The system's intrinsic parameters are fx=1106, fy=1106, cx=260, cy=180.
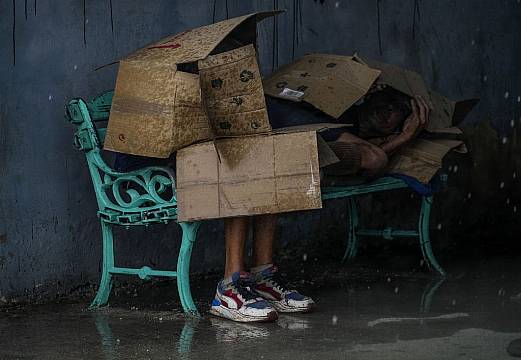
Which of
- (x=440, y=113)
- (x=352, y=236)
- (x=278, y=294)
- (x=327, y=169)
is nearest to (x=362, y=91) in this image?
(x=327, y=169)

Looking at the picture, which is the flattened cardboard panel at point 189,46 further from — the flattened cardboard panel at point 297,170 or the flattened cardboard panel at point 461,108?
the flattened cardboard panel at point 461,108

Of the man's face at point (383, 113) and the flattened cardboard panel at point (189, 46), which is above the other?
the flattened cardboard panel at point (189, 46)

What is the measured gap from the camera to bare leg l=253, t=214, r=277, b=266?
→ 5250 millimetres

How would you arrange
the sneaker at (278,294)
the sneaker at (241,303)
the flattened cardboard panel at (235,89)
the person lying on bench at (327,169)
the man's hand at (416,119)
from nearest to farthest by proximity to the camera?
1. the flattened cardboard panel at (235,89)
2. the sneaker at (241,303)
3. the person lying on bench at (327,169)
4. the sneaker at (278,294)
5. the man's hand at (416,119)

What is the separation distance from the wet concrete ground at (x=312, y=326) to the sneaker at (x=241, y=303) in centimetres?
5

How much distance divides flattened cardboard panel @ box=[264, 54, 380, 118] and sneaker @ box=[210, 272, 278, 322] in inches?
37.8

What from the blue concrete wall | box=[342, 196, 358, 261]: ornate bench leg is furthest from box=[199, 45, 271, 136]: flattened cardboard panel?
box=[342, 196, 358, 261]: ornate bench leg

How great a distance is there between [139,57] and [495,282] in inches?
95.2

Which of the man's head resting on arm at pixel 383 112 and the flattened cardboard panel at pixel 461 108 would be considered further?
the flattened cardboard panel at pixel 461 108

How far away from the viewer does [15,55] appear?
522 cm

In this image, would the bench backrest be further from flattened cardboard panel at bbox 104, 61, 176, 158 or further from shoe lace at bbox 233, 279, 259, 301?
shoe lace at bbox 233, 279, 259, 301

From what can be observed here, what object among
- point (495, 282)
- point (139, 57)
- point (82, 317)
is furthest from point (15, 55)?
point (495, 282)

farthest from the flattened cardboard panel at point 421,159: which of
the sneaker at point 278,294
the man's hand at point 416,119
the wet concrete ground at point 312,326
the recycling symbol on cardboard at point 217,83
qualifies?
the recycling symbol on cardboard at point 217,83

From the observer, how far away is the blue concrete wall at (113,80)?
207 inches
